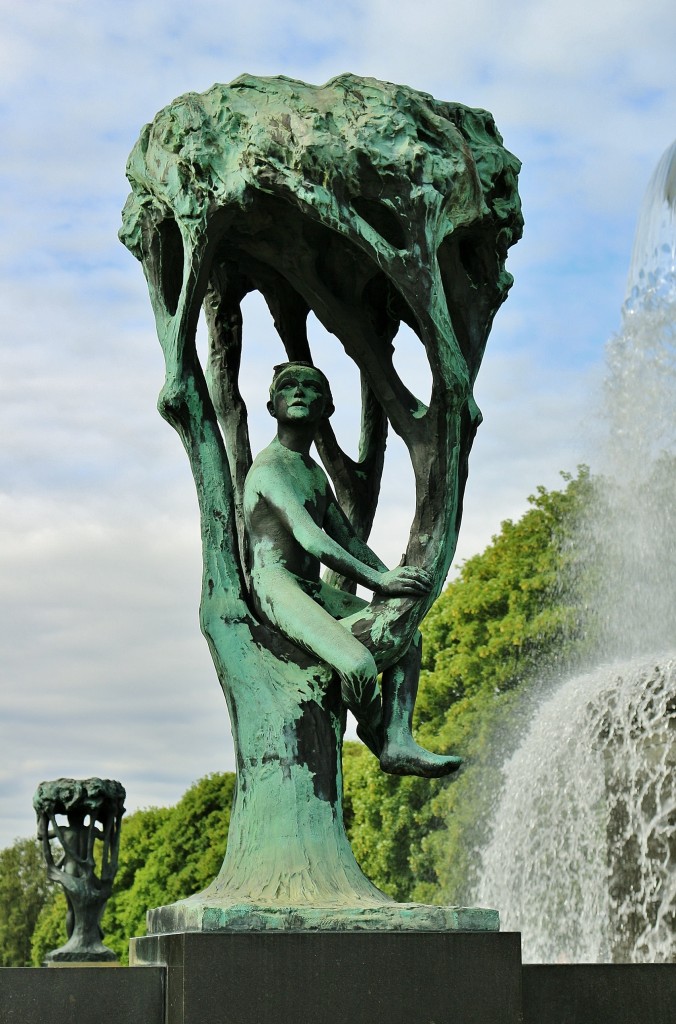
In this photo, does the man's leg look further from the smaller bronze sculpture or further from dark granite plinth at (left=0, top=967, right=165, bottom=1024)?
the smaller bronze sculpture

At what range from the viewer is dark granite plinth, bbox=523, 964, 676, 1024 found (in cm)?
502

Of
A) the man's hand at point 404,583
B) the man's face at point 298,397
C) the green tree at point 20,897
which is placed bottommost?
the green tree at point 20,897

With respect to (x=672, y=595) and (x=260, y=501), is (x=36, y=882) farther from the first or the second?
(x=260, y=501)

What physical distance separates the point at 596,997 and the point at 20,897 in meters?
41.6

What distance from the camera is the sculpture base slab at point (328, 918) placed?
4777 millimetres

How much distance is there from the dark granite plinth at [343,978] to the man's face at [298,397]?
80.1 inches

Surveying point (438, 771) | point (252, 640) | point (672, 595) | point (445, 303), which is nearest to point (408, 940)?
point (438, 771)

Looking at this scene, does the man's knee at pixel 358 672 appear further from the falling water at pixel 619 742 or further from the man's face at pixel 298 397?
the falling water at pixel 619 742

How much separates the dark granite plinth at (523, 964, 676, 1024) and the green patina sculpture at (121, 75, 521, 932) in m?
0.31

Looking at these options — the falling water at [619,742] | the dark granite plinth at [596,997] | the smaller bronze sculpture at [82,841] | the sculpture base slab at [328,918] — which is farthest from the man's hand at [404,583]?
the smaller bronze sculpture at [82,841]

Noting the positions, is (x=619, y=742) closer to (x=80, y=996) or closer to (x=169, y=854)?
(x=80, y=996)

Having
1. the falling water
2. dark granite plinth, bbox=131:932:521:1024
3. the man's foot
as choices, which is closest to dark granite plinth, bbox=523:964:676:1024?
dark granite plinth, bbox=131:932:521:1024

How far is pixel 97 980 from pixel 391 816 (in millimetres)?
19087

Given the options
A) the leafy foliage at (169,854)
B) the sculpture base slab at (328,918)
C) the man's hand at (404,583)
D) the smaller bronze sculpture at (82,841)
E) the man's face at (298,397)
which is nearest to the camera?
the sculpture base slab at (328,918)
